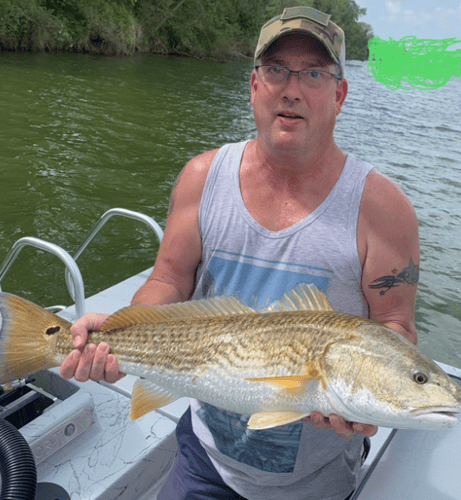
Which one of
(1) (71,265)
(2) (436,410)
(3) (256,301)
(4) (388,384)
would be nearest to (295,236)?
(3) (256,301)

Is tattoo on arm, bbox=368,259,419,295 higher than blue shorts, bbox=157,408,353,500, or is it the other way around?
tattoo on arm, bbox=368,259,419,295

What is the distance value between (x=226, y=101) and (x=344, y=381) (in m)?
24.8

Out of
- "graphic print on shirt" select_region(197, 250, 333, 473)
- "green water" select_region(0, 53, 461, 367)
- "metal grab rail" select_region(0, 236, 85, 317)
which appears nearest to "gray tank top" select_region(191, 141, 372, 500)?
"graphic print on shirt" select_region(197, 250, 333, 473)

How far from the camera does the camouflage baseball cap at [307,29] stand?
2068 millimetres

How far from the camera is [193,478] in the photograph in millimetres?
2307

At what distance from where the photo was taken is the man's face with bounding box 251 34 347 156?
206 centimetres

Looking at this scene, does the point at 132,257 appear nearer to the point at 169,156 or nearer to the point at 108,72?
the point at 169,156

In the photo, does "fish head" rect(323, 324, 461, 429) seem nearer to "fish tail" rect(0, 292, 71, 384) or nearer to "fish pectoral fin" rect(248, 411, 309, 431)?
"fish pectoral fin" rect(248, 411, 309, 431)

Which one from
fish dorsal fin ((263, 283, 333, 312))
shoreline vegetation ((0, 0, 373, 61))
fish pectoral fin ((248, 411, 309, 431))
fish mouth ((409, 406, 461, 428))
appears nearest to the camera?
fish mouth ((409, 406, 461, 428))

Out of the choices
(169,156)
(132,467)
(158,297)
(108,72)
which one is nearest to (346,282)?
(158,297)

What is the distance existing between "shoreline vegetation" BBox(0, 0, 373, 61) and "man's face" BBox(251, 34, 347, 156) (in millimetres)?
30927

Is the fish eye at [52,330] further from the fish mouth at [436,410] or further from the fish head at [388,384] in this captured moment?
the fish mouth at [436,410]

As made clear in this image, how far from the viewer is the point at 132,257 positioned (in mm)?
10070

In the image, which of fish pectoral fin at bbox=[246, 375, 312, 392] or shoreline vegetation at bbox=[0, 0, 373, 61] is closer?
fish pectoral fin at bbox=[246, 375, 312, 392]
